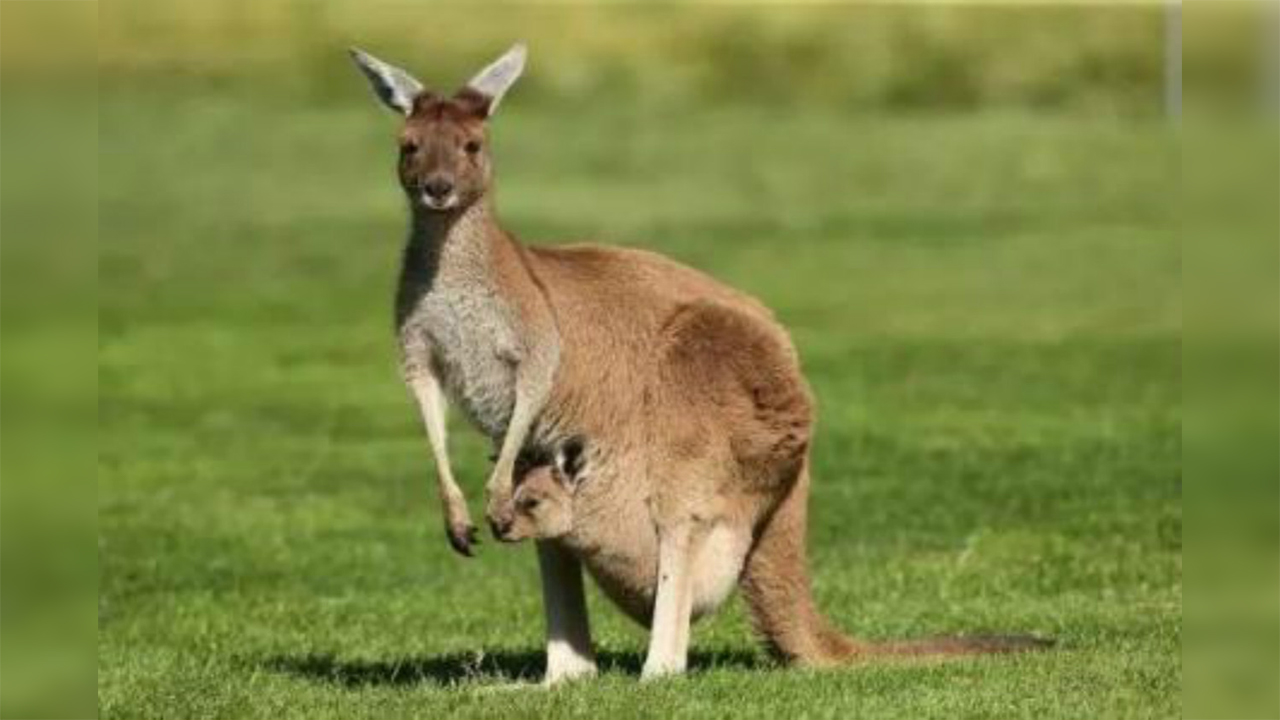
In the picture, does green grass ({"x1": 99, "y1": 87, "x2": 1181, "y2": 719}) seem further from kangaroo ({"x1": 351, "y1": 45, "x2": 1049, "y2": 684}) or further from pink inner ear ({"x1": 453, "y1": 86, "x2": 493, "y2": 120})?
pink inner ear ({"x1": 453, "y1": 86, "x2": 493, "y2": 120})

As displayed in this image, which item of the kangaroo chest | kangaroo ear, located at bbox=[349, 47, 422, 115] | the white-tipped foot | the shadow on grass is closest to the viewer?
kangaroo ear, located at bbox=[349, 47, 422, 115]

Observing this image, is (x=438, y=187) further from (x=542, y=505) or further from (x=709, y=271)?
(x=709, y=271)

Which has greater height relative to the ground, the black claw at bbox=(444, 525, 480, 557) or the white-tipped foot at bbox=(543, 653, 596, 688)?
the black claw at bbox=(444, 525, 480, 557)

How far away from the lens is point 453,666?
31.9 feet

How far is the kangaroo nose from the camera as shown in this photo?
27.1 feet

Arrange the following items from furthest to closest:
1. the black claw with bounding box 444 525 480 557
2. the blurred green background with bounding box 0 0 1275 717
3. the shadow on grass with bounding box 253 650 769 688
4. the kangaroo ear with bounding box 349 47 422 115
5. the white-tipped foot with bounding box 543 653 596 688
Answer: the shadow on grass with bounding box 253 650 769 688, the blurred green background with bounding box 0 0 1275 717, the white-tipped foot with bounding box 543 653 596 688, the black claw with bounding box 444 525 480 557, the kangaroo ear with bounding box 349 47 422 115

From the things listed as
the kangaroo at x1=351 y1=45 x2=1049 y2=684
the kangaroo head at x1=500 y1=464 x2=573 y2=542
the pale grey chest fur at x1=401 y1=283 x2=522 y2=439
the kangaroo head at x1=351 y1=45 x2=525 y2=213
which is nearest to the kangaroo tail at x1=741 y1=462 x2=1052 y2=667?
the kangaroo at x1=351 y1=45 x2=1049 y2=684

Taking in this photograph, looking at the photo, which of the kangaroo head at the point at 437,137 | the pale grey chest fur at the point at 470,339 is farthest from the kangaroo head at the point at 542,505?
the kangaroo head at the point at 437,137

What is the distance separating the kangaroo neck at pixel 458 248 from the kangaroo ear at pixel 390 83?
0.31 m

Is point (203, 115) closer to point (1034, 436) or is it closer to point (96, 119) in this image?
point (1034, 436)

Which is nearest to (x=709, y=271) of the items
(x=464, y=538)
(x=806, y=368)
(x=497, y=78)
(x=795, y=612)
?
(x=806, y=368)

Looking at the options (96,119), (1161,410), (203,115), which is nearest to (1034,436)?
(1161,410)

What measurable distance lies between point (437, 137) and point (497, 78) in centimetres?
32

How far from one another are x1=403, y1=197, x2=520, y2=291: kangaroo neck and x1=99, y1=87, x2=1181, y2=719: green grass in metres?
1.22
